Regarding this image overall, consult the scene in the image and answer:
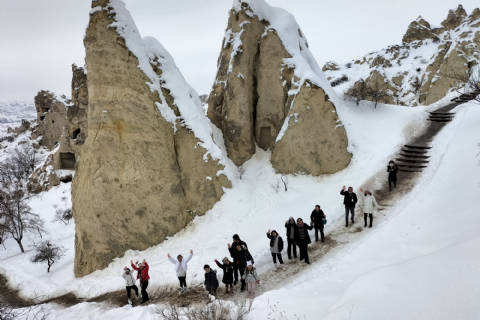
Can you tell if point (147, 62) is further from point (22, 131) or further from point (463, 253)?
point (22, 131)

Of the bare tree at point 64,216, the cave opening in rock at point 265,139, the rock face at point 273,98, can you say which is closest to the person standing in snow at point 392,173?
the rock face at point 273,98

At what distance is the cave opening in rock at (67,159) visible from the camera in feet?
114

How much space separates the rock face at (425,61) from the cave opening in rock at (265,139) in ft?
81.1

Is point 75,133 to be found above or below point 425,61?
below

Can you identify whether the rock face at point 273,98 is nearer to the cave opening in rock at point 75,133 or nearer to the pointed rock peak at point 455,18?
the cave opening in rock at point 75,133

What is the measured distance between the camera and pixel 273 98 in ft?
59.8

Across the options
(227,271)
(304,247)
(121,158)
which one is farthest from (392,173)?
(121,158)

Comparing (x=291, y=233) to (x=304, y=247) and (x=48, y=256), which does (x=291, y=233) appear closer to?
(x=304, y=247)

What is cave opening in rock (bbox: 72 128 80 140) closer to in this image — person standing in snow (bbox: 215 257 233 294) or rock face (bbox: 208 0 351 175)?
rock face (bbox: 208 0 351 175)

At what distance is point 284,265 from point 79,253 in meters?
10.9

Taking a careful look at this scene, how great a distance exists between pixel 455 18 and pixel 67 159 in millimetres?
81721

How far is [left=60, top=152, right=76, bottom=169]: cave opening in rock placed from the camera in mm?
34844

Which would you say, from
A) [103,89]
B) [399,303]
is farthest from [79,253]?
[399,303]

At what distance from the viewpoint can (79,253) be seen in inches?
520
